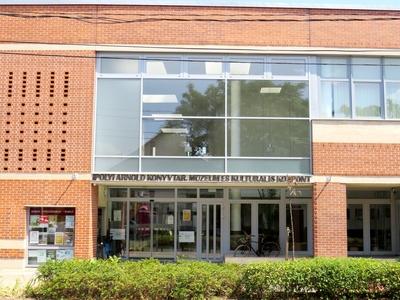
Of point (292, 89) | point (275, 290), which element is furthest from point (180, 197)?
point (275, 290)

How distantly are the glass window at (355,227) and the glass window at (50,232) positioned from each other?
11797mm

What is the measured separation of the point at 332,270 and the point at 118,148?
9694 mm

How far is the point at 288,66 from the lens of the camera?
804 inches

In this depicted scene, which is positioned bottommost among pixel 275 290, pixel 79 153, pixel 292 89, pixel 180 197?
pixel 275 290

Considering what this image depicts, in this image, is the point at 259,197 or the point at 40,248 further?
the point at 259,197

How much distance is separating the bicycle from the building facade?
3496mm

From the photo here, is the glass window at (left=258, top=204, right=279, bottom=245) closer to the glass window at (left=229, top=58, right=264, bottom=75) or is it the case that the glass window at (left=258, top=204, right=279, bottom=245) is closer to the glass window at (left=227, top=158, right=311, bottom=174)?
the glass window at (left=227, top=158, right=311, bottom=174)

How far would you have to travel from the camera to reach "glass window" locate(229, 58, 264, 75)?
2041cm

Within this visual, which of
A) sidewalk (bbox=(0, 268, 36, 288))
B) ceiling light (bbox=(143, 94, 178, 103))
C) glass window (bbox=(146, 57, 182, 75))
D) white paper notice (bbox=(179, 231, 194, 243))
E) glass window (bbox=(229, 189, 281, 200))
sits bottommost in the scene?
sidewalk (bbox=(0, 268, 36, 288))

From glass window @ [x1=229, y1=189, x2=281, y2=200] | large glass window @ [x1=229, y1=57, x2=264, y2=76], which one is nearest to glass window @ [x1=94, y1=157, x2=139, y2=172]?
large glass window @ [x1=229, y1=57, x2=264, y2=76]

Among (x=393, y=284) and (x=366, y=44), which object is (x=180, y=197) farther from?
(x=393, y=284)

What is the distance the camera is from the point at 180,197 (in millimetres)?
23297

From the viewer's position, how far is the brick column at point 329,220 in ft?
64.3

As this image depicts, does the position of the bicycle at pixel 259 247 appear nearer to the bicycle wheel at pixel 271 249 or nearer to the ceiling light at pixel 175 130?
the bicycle wheel at pixel 271 249
